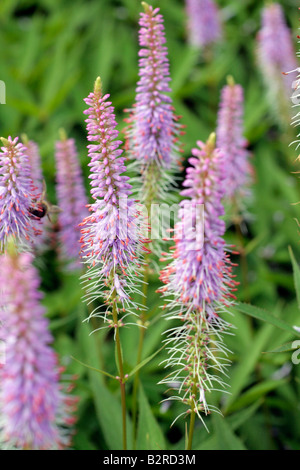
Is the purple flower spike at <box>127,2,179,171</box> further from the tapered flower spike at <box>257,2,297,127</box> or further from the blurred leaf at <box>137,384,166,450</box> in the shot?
the tapered flower spike at <box>257,2,297,127</box>

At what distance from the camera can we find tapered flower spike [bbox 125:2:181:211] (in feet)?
7.88

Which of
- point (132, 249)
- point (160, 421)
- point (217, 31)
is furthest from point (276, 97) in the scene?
point (132, 249)

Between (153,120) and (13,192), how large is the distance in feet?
2.69

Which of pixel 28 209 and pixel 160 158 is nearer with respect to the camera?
pixel 28 209

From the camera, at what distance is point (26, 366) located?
1503mm

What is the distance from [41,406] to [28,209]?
0.93 metres

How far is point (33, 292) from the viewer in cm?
144

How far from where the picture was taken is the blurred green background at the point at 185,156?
3455mm

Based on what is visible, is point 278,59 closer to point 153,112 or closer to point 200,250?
point 153,112

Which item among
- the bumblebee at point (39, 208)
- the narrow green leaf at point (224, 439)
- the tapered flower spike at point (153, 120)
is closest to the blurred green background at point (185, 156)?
the narrow green leaf at point (224, 439)

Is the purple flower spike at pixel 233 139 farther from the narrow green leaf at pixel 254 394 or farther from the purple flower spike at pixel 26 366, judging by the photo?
the purple flower spike at pixel 26 366

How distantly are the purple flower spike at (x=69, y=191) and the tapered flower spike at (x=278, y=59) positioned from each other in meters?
2.74

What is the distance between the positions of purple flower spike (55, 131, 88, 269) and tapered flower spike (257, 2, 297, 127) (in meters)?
2.74
